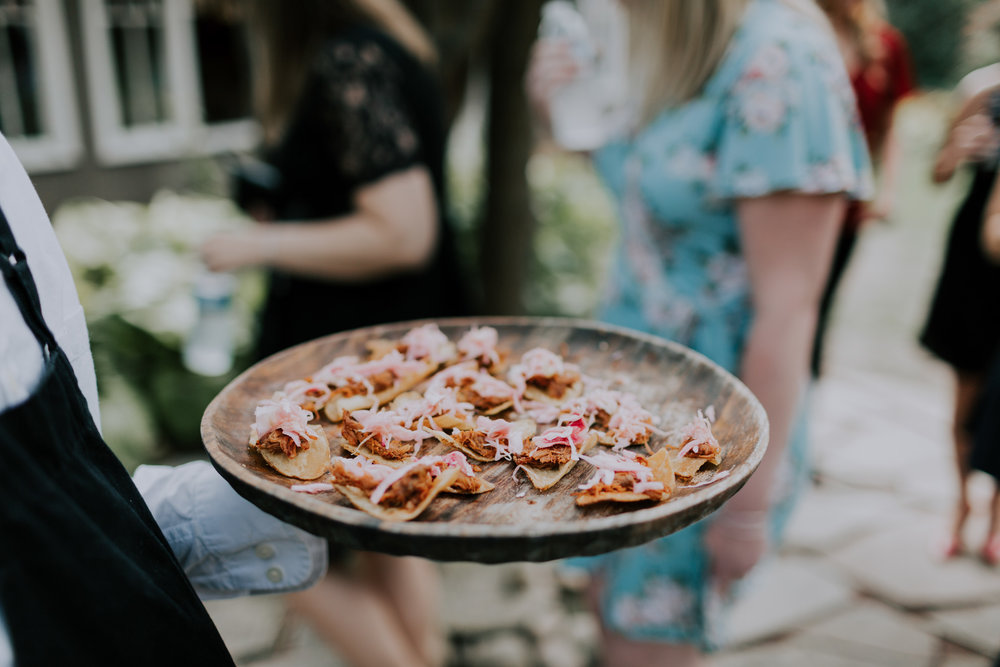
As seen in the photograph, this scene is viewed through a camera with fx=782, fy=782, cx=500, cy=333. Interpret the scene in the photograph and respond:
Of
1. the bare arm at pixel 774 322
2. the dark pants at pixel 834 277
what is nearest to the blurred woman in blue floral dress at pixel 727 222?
the bare arm at pixel 774 322

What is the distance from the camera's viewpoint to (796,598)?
3115 millimetres

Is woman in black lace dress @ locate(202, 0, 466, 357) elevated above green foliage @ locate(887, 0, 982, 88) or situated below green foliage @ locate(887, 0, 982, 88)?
below

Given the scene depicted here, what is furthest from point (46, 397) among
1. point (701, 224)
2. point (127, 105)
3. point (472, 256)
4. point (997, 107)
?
point (127, 105)

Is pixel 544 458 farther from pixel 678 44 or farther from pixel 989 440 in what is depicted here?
pixel 989 440

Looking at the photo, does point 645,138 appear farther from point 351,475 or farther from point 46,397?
point 46,397

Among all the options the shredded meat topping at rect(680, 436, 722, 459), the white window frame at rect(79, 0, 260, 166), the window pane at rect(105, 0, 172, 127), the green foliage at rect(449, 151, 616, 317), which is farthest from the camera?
the window pane at rect(105, 0, 172, 127)

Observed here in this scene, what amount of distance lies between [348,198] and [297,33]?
1.55ft

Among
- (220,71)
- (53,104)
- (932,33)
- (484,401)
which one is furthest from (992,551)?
(932,33)

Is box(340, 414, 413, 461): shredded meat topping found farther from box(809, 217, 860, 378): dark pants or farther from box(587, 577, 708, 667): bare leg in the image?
box(809, 217, 860, 378): dark pants

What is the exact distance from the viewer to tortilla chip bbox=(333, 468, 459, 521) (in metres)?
0.93

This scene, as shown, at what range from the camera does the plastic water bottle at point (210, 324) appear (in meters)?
2.27

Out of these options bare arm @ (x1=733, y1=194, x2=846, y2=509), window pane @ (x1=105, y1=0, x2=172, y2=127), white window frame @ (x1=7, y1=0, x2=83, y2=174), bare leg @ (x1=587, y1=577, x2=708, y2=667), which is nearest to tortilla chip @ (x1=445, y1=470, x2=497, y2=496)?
bare arm @ (x1=733, y1=194, x2=846, y2=509)

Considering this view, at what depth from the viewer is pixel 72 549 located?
76 cm

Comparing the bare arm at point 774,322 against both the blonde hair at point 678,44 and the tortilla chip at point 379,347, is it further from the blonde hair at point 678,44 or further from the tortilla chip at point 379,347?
the tortilla chip at point 379,347
